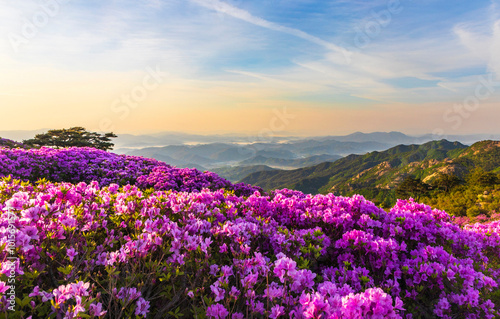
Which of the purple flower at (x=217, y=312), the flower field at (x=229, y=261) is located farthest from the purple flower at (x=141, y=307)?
the purple flower at (x=217, y=312)

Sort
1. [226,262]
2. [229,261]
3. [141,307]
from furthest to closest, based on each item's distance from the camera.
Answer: [226,262] → [229,261] → [141,307]

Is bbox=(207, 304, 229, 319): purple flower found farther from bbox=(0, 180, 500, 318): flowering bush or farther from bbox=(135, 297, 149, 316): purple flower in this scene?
bbox=(135, 297, 149, 316): purple flower

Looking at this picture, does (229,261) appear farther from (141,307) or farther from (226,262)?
(141,307)

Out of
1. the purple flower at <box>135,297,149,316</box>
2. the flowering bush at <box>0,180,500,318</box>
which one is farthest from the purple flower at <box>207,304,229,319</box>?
the purple flower at <box>135,297,149,316</box>

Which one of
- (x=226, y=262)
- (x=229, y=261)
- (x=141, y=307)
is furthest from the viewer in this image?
(x=226, y=262)

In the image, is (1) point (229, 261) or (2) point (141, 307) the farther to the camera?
(1) point (229, 261)

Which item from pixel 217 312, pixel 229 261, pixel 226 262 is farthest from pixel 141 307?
pixel 226 262

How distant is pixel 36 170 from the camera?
42.8 ft

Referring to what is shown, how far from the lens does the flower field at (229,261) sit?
2.70m

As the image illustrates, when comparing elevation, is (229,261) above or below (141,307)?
above

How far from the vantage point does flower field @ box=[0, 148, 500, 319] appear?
270 cm

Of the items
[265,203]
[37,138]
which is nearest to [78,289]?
[265,203]

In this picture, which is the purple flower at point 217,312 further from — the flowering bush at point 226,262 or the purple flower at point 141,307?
the purple flower at point 141,307

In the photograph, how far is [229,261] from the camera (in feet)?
12.3
